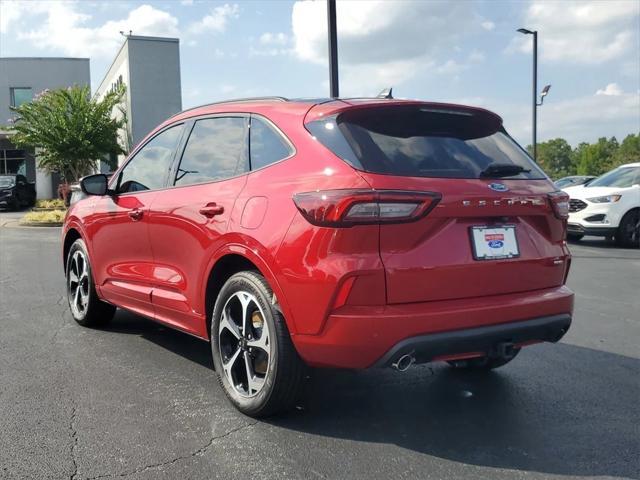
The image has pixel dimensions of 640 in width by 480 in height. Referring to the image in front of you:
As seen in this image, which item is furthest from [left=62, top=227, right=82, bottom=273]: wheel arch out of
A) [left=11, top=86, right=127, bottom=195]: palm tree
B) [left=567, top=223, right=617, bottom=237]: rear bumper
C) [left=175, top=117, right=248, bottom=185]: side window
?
[left=11, top=86, right=127, bottom=195]: palm tree

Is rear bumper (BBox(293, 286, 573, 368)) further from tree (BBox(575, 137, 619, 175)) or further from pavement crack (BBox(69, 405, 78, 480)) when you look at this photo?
tree (BBox(575, 137, 619, 175))

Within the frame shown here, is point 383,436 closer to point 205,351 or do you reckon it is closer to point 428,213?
point 428,213

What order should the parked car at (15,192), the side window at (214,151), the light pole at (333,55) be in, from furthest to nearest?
1. the parked car at (15,192)
2. the light pole at (333,55)
3. the side window at (214,151)

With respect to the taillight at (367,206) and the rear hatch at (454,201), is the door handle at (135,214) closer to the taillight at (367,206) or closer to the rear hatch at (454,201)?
the rear hatch at (454,201)

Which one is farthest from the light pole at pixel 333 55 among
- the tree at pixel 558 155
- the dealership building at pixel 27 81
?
the tree at pixel 558 155

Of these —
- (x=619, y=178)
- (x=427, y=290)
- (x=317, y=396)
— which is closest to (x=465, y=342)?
(x=427, y=290)

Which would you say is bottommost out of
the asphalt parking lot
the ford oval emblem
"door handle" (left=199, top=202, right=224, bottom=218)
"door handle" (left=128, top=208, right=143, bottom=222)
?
the asphalt parking lot

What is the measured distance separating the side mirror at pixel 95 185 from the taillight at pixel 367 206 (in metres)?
2.62

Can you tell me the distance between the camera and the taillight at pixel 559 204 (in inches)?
142

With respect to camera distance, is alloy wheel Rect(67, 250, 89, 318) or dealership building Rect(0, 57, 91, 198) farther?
dealership building Rect(0, 57, 91, 198)

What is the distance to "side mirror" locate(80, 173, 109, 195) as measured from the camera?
5113mm

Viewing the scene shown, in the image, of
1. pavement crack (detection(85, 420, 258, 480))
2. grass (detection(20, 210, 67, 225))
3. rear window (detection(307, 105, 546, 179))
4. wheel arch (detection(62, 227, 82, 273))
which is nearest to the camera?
pavement crack (detection(85, 420, 258, 480))

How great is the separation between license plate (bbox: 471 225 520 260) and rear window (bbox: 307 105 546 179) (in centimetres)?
30

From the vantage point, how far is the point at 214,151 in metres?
4.10
